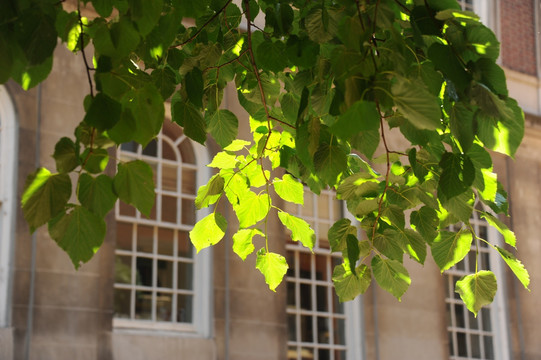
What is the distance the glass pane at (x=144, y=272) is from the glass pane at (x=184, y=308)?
0.56 metres

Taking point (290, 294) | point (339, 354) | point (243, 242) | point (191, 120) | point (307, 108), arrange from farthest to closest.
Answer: point (339, 354)
point (290, 294)
point (243, 242)
point (191, 120)
point (307, 108)

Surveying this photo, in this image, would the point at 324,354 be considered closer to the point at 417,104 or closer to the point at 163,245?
the point at 163,245

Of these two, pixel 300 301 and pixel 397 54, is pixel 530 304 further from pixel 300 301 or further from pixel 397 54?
pixel 397 54

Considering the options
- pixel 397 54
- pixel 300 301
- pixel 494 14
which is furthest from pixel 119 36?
pixel 494 14

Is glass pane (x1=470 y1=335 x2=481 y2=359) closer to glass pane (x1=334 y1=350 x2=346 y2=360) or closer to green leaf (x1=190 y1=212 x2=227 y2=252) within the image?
glass pane (x1=334 y1=350 x2=346 y2=360)

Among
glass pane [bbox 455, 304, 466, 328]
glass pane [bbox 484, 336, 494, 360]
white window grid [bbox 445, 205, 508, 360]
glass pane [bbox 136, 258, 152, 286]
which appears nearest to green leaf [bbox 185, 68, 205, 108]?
glass pane [bbox 136, 258, 152, 286]

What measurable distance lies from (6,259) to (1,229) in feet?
1.31

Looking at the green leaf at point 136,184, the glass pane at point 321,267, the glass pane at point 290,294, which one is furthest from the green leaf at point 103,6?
the glass pane at point 321,267

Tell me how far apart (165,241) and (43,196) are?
9.58m

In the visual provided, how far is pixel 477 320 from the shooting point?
1670 centimetres

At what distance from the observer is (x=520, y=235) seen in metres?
17.2

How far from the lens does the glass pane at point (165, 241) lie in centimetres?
1267

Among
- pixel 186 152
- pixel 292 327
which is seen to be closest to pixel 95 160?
pixel 186 152

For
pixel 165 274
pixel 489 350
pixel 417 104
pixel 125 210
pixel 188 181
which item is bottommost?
pixel 489 350
